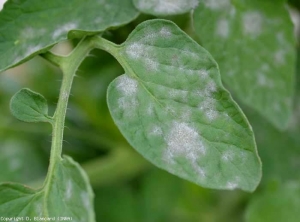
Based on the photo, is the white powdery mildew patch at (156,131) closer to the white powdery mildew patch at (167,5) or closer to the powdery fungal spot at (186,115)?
the powdery fungal spot at (186,115)

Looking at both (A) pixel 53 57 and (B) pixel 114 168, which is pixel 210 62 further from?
(B) pixel 114 168

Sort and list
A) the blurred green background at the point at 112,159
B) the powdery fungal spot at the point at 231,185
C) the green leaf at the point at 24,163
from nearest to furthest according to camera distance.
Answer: the powdery fungal spot at the point at 231,185 → the blurred green background at the point at 112,159 → the green leaf at the point at 24,163

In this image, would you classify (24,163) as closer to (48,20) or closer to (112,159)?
(112,159)

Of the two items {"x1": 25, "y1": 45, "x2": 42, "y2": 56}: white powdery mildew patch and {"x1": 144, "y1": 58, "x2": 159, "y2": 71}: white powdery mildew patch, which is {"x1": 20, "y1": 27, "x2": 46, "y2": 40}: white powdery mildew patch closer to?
{"x1": 25, "y1": 45, "x2": 42, "y2": 56}: white powdery mildew patch

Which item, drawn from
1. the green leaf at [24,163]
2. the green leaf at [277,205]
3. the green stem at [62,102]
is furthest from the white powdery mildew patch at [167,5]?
the green leaf at [24,163]

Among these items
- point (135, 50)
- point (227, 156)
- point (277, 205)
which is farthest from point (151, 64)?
point (277, 205)

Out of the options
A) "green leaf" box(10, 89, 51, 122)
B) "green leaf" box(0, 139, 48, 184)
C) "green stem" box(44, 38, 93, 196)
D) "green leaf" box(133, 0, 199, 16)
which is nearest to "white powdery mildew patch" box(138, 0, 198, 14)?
"green leaf" box(133, 0, 199, 16)

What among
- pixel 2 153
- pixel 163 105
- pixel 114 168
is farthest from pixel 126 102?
pixel 2 153
